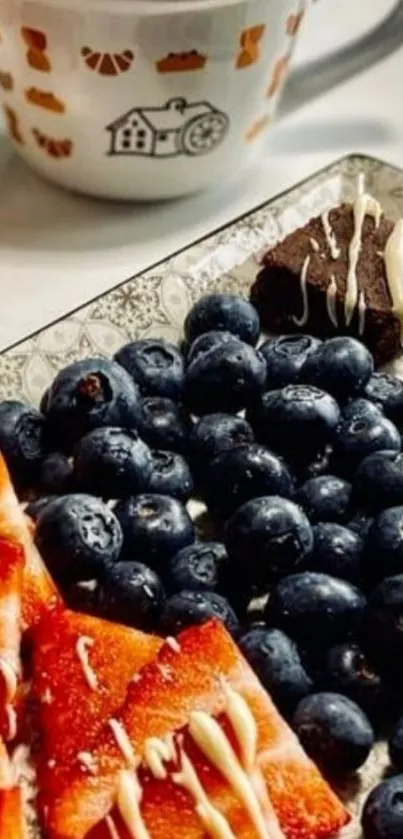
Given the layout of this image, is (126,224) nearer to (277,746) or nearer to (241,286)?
(241,286)

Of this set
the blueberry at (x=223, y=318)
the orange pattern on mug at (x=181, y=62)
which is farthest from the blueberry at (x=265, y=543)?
the orange pattern on mug at (x=181, y=62)

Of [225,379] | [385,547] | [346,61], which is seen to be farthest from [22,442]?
[346,61]

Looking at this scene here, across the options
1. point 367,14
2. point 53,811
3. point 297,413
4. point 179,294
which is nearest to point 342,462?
point 297,413

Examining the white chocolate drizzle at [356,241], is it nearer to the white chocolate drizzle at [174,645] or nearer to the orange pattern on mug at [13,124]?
the orange pattern on mug at [13,124]

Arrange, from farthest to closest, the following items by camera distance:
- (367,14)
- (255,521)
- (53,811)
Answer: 1. (367,14)
2. (255,521)
3. (53,811)

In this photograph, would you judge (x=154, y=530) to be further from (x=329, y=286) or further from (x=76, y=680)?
(x=329, y=286)

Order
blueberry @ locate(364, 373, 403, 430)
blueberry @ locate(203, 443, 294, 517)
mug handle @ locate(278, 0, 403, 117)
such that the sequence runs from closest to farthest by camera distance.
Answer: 1. blueberry @ locate(203, 443, 294, 517)
2. blueberry @ locate(364, 373, 403, 430)
3. mug handle @ locate(278, 0, 403, 117)

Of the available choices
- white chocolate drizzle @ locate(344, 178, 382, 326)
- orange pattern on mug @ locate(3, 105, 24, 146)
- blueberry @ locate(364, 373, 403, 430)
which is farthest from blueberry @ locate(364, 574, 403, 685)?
orange pattern on mug @ locate(3, 105, 24, 146)

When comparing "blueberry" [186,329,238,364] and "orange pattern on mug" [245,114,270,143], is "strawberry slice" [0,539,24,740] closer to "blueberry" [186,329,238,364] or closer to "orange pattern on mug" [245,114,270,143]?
"blueberry" [186,329,238,364]
